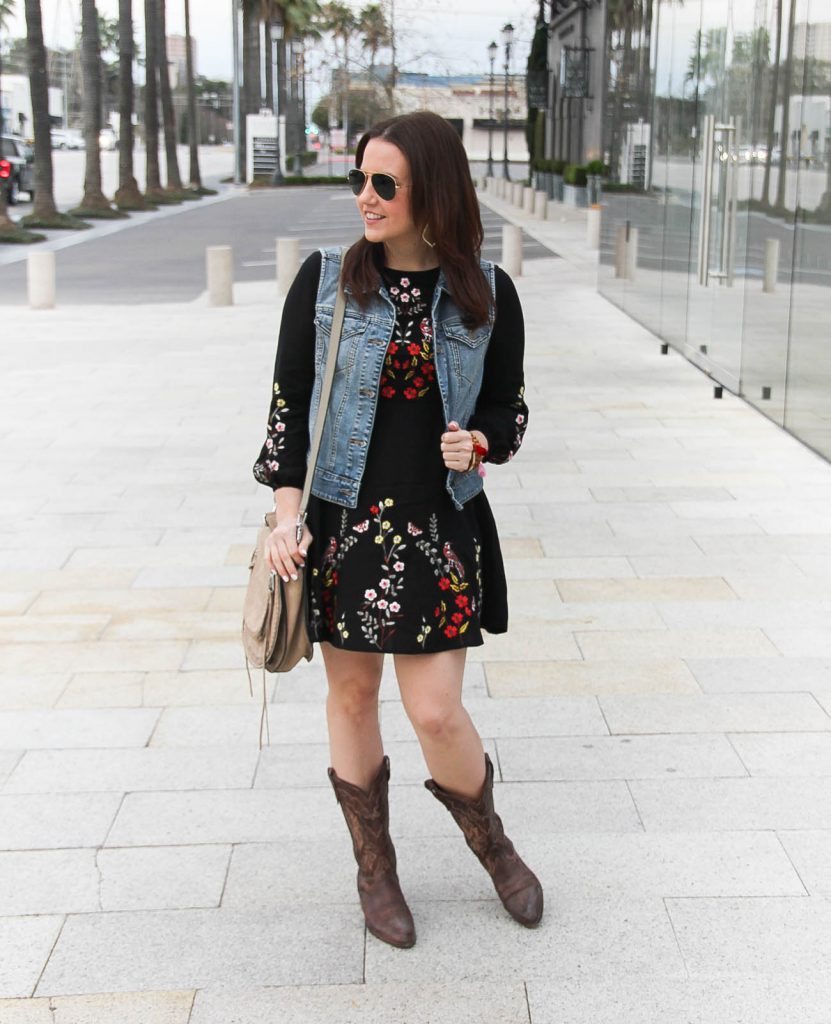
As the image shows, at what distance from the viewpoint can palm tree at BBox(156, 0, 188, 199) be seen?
159 ft

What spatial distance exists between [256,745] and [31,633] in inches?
59.1

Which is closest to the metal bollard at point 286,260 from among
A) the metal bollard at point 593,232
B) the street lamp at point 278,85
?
the metal bollard at point 593,232

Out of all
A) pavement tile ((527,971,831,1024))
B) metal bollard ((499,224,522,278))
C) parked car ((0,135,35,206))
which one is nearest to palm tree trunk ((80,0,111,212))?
parked car ((0,135,35,206))

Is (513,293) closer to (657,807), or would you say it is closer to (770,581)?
(657,807)

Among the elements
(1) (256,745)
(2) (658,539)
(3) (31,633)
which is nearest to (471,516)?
(1) (256,745)

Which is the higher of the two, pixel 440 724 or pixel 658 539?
pixel 440 724

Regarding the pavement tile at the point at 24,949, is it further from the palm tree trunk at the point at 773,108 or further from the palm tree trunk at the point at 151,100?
the palm tree trunk at the point at 151,100

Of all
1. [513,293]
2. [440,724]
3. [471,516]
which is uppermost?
[513,293]

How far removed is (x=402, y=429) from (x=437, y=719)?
61 cm

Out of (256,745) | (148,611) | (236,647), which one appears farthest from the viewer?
(148,611)

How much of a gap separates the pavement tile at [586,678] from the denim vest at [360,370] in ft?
6.21

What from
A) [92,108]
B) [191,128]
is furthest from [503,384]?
[191,128]

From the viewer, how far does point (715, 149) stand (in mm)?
11250

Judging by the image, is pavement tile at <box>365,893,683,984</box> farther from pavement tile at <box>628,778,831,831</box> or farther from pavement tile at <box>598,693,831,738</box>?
pavement tile at <box>598,693,831,738</box>
